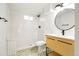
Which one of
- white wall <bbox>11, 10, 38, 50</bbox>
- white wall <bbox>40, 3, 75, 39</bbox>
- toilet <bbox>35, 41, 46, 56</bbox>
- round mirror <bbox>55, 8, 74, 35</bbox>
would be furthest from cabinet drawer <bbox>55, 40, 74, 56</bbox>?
white wall <bbox>11, 10, 38, 50</bbox>

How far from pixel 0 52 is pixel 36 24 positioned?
1.63 m

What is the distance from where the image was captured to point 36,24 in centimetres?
319

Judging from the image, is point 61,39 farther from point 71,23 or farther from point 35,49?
point 35,49

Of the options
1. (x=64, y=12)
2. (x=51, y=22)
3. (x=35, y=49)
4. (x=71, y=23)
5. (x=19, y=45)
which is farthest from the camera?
(x=19, y=45)

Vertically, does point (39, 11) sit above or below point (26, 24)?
above

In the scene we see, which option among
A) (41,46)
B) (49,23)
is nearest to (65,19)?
(49,23)

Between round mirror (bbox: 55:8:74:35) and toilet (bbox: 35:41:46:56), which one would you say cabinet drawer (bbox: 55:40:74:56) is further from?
toilet (bbox: 35:41:46:56)

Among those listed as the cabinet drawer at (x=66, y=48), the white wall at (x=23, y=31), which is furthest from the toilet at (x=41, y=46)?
the cabinet drawer at (x=66, y=48)

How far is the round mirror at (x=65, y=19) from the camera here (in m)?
1.74

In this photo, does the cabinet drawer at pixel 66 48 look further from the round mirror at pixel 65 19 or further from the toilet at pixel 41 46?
the toilet at pixel 41 46

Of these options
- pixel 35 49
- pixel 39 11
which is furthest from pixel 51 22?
pixel 35 49

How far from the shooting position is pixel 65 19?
188cm

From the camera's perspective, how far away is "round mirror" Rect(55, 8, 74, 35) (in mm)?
1738

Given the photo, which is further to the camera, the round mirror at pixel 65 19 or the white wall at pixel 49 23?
the white wall at pixel 49 23
